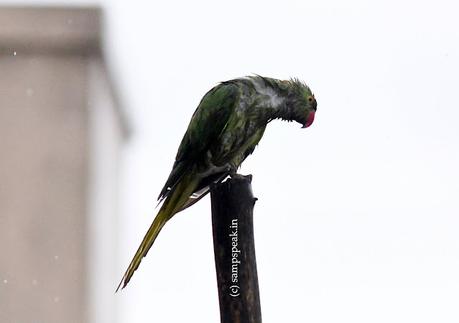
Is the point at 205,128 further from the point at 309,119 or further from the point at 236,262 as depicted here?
the point at 236,262

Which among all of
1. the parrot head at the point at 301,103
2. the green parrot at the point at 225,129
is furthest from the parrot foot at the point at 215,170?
the parrot head at the point at 301,103

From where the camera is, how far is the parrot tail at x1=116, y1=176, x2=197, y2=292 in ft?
7.71

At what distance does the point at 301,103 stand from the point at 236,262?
0.62 meters

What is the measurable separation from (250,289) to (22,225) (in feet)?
16.1

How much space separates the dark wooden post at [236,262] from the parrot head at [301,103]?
493 millimetres

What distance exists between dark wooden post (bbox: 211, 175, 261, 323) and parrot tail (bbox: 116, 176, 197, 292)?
0.18 metres

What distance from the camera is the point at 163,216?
8.08 feet

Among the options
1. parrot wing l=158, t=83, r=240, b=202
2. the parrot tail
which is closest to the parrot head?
parrot wing l=158, t=83, r=240, b=202

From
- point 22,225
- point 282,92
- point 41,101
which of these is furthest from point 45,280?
point 282,92

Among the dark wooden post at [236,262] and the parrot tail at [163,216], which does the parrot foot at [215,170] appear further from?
the dark wooden post at [236,262]

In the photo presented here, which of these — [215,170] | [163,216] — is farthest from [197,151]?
[163,216]

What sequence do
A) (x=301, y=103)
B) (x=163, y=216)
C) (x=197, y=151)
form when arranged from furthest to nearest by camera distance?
(x=301, y=103)
(x=197, y=151)
(x=163, y=216)

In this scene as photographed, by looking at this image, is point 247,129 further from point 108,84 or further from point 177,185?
point 108,84

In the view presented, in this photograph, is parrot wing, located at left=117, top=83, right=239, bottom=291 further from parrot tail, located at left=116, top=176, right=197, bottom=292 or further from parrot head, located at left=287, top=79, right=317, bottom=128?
parrot head, located at left=287, top=79, right=317, bottom=128
